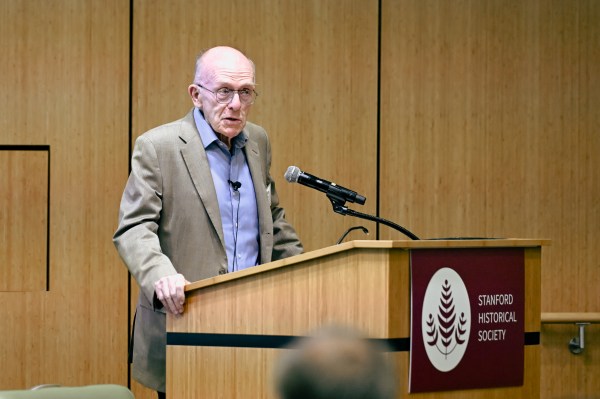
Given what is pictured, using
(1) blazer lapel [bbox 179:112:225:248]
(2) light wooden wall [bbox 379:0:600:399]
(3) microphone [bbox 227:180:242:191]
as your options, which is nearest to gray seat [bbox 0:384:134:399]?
(1) blazer lapel [bbox 179:112:225:248]

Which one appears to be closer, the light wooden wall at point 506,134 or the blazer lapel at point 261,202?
the blazer lapel at point 261,202

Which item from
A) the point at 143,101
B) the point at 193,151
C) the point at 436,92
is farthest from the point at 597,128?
the point at 193,151

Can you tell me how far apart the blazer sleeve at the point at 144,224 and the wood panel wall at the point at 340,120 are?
181 cm

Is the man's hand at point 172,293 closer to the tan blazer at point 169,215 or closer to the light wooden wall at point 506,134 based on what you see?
the tan blazer at point 169,215

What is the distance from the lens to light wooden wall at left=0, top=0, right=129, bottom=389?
183 inches

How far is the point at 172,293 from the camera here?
250 cm

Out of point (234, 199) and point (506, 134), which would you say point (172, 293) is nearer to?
point (234, 199)

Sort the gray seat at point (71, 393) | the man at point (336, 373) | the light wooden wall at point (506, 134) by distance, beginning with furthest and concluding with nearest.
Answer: the light wooden wall at point (506, 134)
the gray seat at point (71, 393)
the man at point (336, 373)

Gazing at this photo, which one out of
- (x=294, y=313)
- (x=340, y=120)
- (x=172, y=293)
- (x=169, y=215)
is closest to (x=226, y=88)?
(x=169, y=215)

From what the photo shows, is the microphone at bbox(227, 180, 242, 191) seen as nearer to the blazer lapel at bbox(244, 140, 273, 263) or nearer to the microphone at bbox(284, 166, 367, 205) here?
the blazer lapel at bbox(244, 140, 273, 263)

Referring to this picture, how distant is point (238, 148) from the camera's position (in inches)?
121

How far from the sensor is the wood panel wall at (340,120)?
4.67 metres

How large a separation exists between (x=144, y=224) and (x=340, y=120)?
84.8 inches

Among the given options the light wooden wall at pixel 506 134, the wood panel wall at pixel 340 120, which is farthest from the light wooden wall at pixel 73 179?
the light wooden wall at pixel 506 134
